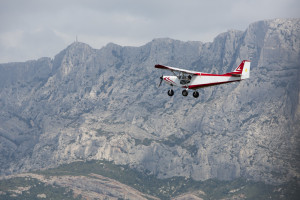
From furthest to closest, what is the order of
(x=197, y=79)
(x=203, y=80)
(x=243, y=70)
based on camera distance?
1. (x=243, y=70)
2. (x=197, y=79)
3. (x=203, y=80)

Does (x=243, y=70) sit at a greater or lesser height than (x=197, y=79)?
greater

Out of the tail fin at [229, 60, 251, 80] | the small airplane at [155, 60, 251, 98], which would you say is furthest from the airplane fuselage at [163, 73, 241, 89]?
the tail fin at [229, 60, 251, 80]

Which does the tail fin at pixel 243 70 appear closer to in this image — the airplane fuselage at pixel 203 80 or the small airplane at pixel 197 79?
the small airplane at pixel 197 79

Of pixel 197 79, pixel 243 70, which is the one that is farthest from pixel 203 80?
pixel 243 70

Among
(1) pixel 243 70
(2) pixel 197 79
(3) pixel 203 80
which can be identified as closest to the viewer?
(3) pixel 203 80

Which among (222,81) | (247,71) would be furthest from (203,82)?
(247,71)

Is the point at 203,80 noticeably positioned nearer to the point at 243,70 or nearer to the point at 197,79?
the point at 197,79

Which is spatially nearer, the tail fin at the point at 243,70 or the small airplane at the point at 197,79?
the small airplane at the point at 197,79

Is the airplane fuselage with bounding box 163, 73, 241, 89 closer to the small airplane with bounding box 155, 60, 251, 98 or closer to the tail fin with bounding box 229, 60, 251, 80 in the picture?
the small airplane with bounding box 155, 60, 251, 98

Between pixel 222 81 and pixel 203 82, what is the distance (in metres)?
6.23

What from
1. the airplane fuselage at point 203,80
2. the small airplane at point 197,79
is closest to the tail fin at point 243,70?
the small airplane at point 197,79

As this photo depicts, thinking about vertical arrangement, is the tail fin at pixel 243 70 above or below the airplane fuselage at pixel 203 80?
above

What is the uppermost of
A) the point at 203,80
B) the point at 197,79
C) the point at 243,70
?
the point at 243,70

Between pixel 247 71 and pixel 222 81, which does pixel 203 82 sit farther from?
pixel 247 71
